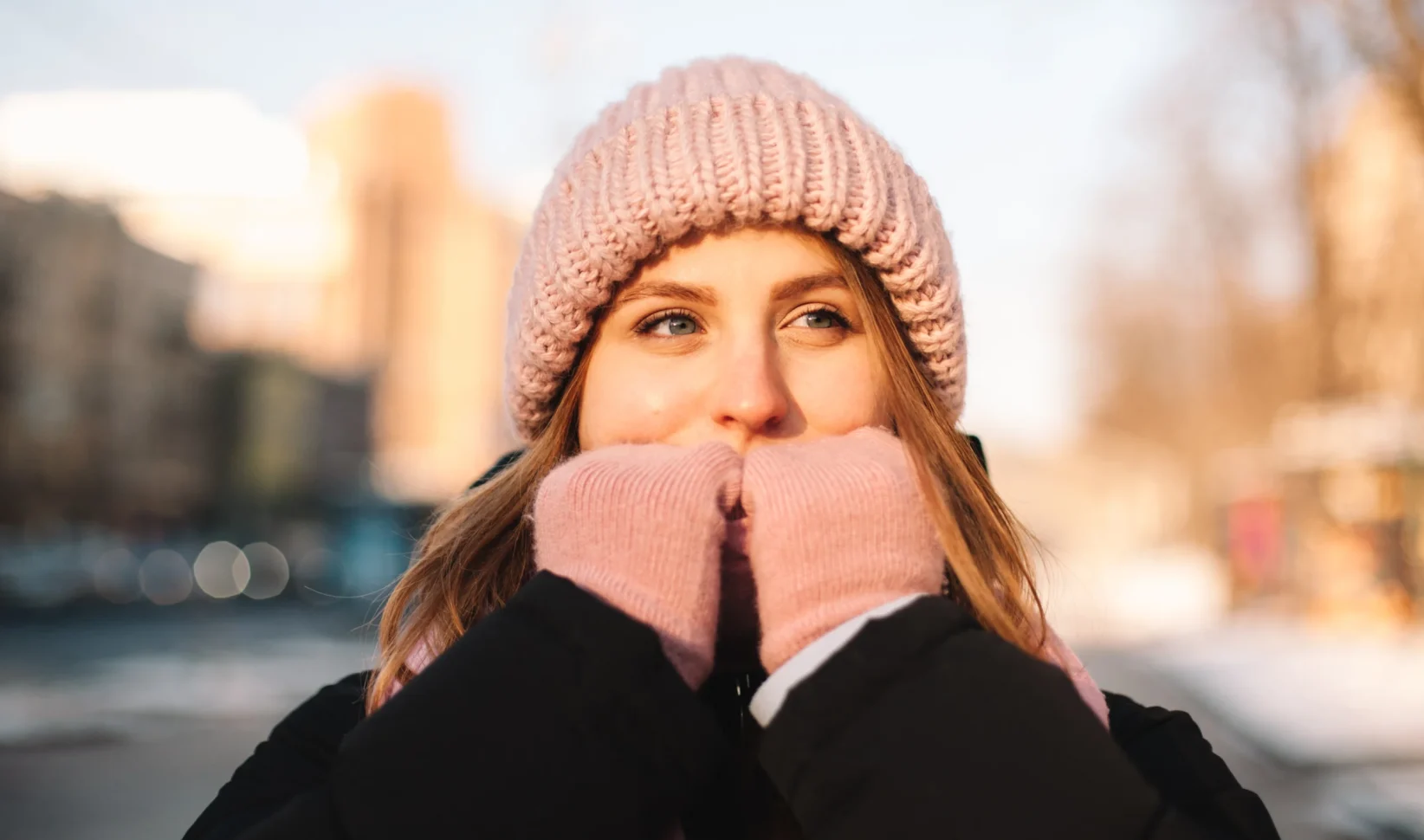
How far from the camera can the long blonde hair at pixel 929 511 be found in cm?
160

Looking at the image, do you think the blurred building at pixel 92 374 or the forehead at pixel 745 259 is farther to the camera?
the blurred building at pixel 92 374

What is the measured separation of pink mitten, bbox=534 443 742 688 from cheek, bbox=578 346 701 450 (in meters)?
0.20

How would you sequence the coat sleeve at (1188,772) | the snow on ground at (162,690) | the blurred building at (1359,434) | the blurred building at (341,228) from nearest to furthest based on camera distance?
the coat sleeve at (1188,772) < the snow on ground at (162,690) < the blurred building at (1359,434) < the blurred building at (341,228)

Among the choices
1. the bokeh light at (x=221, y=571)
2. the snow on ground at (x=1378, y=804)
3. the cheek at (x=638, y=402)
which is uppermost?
the cheek at (x=638, y=402)

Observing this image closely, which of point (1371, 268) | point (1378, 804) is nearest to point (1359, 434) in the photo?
point (1371, 268)

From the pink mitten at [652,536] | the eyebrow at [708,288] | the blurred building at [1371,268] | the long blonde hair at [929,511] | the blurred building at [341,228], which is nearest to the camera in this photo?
the pink mitten at [652,536]

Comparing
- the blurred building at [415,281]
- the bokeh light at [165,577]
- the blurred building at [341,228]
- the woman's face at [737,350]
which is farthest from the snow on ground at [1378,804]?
the blurred building at [415,281]

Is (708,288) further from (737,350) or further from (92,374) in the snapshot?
(92,374)

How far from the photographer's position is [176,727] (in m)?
9.71

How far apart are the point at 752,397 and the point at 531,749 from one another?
57cm

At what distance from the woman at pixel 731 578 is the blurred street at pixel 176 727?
1.77ft

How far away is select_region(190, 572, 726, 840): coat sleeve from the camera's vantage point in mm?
1210

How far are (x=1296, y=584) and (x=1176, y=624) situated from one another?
3020 millimetres

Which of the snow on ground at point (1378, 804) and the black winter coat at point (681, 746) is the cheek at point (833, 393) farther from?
the snow on ground at point (1378, 804)
